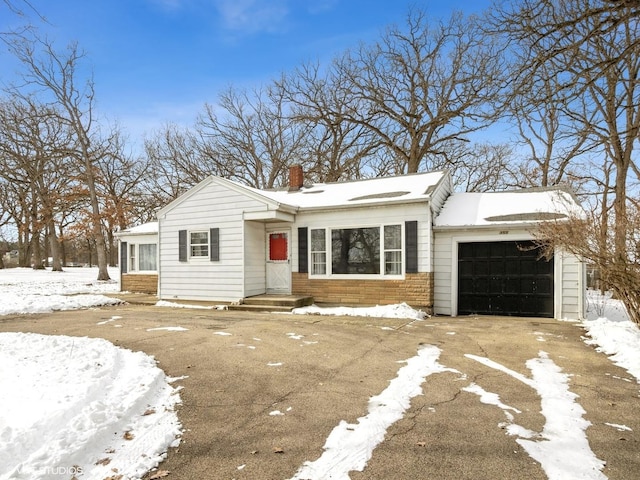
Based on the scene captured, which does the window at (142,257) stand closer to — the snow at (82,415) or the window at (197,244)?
the window at (197,244)

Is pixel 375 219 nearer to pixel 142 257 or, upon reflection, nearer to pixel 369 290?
pixel 369 290

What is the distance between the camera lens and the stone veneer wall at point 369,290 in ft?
35.2

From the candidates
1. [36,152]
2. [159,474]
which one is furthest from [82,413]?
[36,152]

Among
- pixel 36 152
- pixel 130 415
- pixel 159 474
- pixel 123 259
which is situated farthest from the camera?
pixel 36 152

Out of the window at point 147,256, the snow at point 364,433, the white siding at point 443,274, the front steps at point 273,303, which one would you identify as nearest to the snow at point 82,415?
the snow at point 364,433

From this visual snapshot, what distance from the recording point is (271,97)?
2706cm

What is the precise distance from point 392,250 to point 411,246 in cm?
57

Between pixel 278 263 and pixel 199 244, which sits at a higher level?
pixel 199 244

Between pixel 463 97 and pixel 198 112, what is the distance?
17.9m

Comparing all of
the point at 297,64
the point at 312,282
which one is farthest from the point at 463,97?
the point at 312,282

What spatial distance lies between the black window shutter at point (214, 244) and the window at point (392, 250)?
5174 mm

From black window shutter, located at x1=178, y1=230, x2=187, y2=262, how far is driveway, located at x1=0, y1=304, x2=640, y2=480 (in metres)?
4.56

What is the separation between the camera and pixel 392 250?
1110cm

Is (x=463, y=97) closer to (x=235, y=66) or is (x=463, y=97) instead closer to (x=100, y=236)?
(x=235, y=66)
